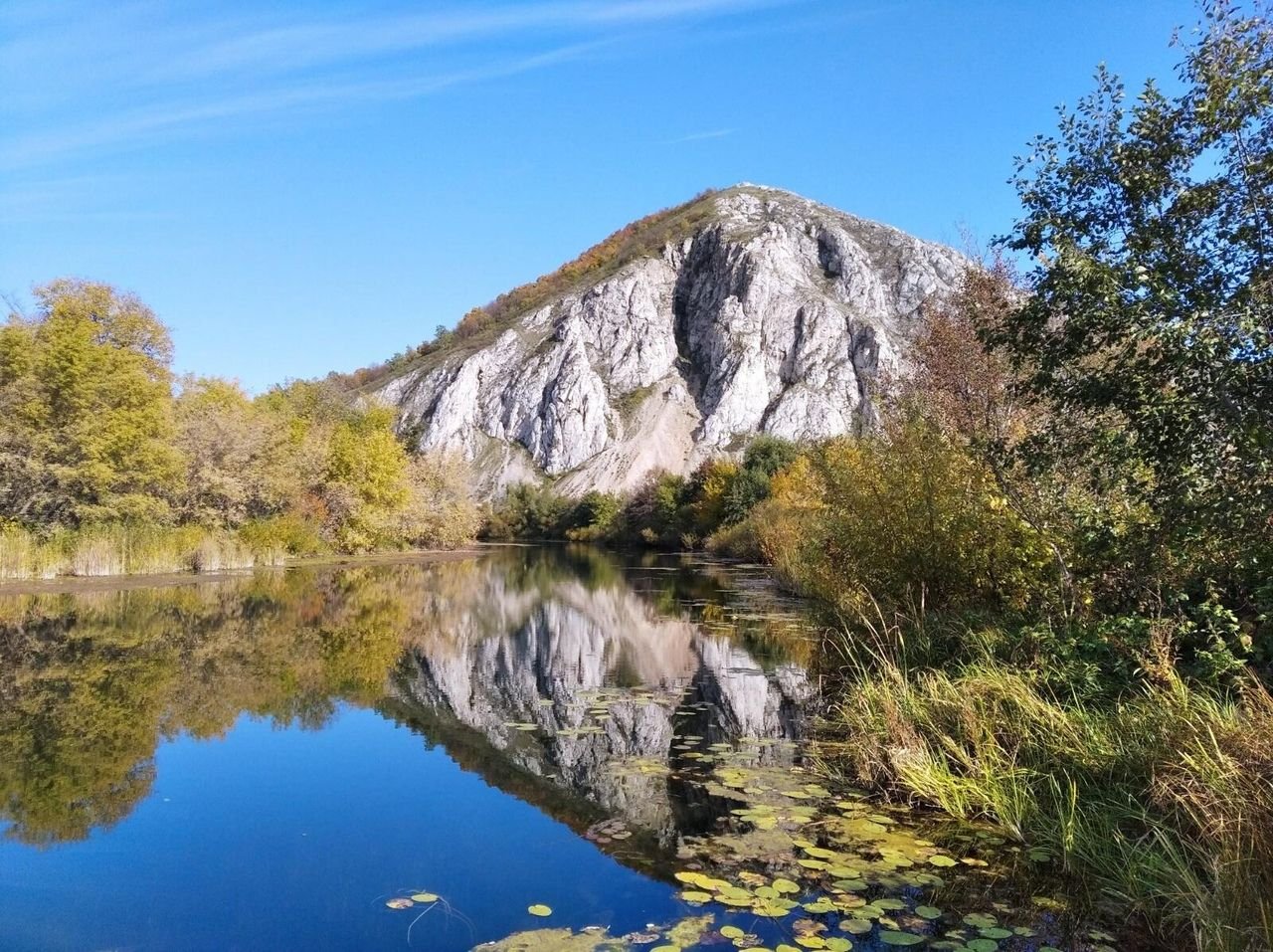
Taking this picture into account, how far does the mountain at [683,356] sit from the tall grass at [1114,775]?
119 meters

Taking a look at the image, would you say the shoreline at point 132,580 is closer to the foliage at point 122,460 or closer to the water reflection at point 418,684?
the foliage at point 122,460

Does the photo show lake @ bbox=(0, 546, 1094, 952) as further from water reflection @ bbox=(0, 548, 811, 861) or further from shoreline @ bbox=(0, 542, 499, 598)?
shoreline @ bbox=(0, 542, 499, 598)

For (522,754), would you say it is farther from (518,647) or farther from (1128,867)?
(518,647)

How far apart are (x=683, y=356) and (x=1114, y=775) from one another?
5839 inches

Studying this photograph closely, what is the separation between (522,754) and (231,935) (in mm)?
5231

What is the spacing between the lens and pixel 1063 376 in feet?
34.3

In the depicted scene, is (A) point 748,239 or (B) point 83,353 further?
(A) point 748,239

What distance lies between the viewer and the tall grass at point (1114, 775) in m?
5.39

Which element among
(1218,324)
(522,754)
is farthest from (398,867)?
(1218,324)

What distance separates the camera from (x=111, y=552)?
32.0 m

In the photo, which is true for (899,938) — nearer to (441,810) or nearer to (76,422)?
(441,810)

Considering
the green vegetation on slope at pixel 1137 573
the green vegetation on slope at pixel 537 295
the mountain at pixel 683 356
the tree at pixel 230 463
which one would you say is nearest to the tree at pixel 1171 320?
the green vegetation on slope at pixel 1137 573

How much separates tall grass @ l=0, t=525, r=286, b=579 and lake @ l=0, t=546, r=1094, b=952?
12.6m

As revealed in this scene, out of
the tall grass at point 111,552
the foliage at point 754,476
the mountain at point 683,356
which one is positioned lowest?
the tall grass at point 111,552
